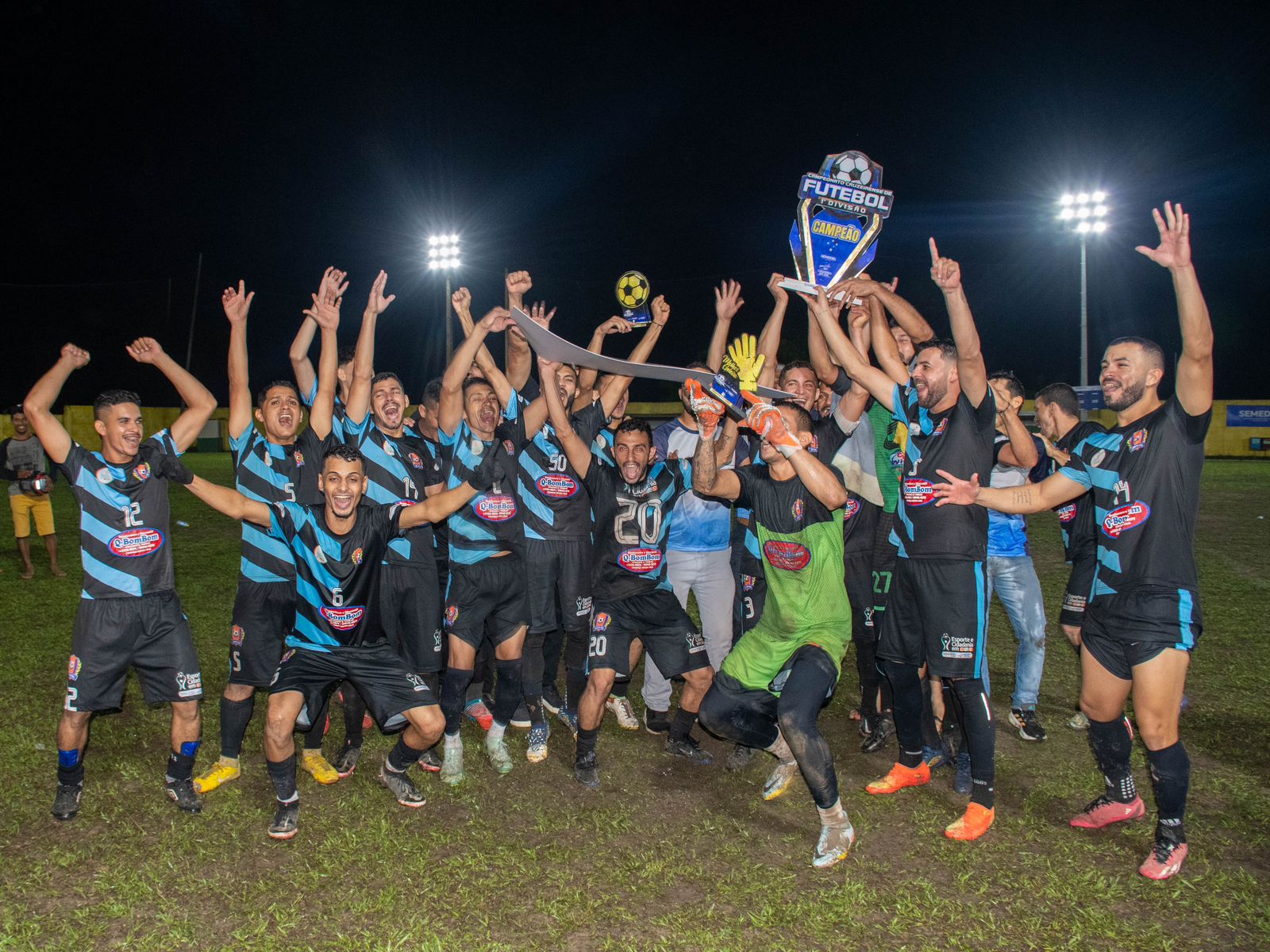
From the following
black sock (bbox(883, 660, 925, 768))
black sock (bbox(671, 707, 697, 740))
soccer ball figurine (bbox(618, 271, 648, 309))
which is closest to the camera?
black sock (bbox(883, 660, 925, 768))

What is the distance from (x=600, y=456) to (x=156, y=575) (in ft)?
9.28

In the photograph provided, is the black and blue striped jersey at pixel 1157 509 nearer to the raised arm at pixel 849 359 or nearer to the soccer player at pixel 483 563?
the raised arm at pixel 849 359

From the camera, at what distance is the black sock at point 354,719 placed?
5.59 m

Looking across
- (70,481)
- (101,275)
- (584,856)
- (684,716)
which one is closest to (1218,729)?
(684,716)

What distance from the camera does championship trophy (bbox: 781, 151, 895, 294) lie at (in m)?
6.02

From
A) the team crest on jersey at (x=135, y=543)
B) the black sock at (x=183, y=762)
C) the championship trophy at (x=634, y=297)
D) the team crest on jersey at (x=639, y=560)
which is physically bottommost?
the black sock at (x=183, y=762)

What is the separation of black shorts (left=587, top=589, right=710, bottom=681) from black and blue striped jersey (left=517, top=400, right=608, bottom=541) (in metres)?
0.66

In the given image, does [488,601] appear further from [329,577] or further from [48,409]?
[48,409]

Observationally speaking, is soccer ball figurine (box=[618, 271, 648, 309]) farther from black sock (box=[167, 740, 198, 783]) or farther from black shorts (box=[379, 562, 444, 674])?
black sock (box=[167, 740, 198, 783])

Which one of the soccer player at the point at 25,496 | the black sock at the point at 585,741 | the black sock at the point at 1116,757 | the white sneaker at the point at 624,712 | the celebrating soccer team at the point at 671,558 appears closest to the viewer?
the celebrating soccer team at the point at 671,558

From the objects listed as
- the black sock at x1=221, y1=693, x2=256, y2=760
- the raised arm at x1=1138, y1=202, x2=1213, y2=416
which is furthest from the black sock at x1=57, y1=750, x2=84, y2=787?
the raised arm at x1=1138, y1=202, x2=1213, y2=416

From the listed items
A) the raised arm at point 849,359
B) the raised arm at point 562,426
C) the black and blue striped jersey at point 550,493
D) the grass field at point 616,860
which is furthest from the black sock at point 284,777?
the raised arm at point 849,359

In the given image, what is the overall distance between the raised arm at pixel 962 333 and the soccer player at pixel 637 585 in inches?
72.5

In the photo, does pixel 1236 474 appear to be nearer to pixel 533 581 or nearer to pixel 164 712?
pixel 533 581
